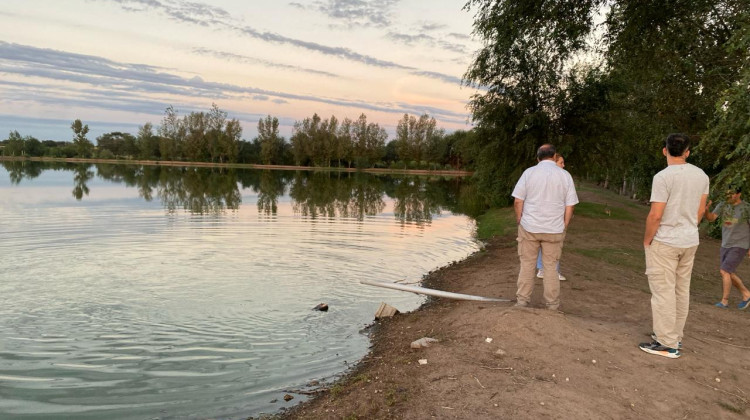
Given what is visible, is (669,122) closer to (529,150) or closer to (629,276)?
(529,150)

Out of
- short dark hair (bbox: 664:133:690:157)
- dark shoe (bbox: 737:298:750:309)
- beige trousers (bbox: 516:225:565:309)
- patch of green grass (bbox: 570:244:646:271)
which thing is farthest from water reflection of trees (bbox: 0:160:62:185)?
dark shoe (bbox: 737:298:750:309)

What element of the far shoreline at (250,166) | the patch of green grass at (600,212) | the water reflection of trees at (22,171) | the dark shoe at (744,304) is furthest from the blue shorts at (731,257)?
the far shoreline at (250,166)

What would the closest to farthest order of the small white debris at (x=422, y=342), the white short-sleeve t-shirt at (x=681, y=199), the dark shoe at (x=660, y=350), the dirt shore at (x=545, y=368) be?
1. the dirt shore at (x=545, y=368)
2. the white short-sleeve t-shirt at (x=681, y=199)
3. the dark shoe at (x=660, y=350)
4. the small white debris at (x=422, y=342)

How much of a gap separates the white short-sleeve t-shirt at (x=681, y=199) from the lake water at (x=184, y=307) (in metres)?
4.49

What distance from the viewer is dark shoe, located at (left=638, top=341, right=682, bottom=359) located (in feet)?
18.8

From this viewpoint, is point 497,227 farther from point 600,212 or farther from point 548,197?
point 548,197

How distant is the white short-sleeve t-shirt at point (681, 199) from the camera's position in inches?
217

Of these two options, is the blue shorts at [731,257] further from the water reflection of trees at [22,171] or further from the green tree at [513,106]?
the water reflection of trees at [22,171]

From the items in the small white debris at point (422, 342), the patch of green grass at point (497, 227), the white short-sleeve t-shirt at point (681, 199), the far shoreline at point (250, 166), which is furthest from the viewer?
the far shoreline at point (250, 166)

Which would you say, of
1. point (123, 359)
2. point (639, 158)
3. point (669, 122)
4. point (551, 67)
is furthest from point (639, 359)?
point (639, 158)

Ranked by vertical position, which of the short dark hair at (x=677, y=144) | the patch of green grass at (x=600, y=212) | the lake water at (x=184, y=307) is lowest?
the lake water at (x=184, y=307)

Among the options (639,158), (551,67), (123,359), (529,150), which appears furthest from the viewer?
(639,158)

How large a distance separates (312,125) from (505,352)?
110223mm

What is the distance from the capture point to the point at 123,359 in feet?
22.6
